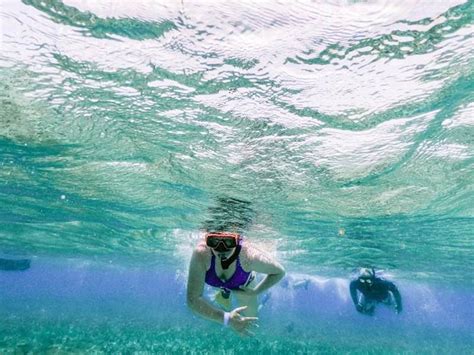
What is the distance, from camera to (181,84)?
24.7 feet

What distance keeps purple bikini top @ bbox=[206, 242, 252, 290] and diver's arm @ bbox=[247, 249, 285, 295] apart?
1.17 ft

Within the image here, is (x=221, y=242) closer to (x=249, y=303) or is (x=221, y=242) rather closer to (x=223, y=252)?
(x=223, y=252)

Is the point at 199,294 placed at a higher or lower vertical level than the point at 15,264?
higher

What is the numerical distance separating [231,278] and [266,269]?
41.0 inches

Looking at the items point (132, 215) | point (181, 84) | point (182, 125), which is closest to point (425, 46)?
point (181, 84)

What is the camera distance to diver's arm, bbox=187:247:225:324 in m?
6.24

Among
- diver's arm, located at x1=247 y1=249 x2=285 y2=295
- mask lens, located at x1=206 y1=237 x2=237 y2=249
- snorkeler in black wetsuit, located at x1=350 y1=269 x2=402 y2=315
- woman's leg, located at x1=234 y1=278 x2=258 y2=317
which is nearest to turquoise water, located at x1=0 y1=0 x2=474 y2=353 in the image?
snorkeler in black wetsuit, located at x1=350 y1=269 x2=402 y2=315

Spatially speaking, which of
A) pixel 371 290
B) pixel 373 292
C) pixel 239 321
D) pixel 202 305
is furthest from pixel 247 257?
pixel 373 292

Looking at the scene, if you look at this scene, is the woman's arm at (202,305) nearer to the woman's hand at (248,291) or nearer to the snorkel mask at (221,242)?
the snorkel mask at (221,242)

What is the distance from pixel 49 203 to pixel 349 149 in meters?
17.9

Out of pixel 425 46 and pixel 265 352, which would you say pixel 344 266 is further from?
pixel 425 46

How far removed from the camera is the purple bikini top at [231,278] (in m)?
8.46

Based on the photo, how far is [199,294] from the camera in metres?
6.90

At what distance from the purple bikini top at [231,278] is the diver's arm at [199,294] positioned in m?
0.60
